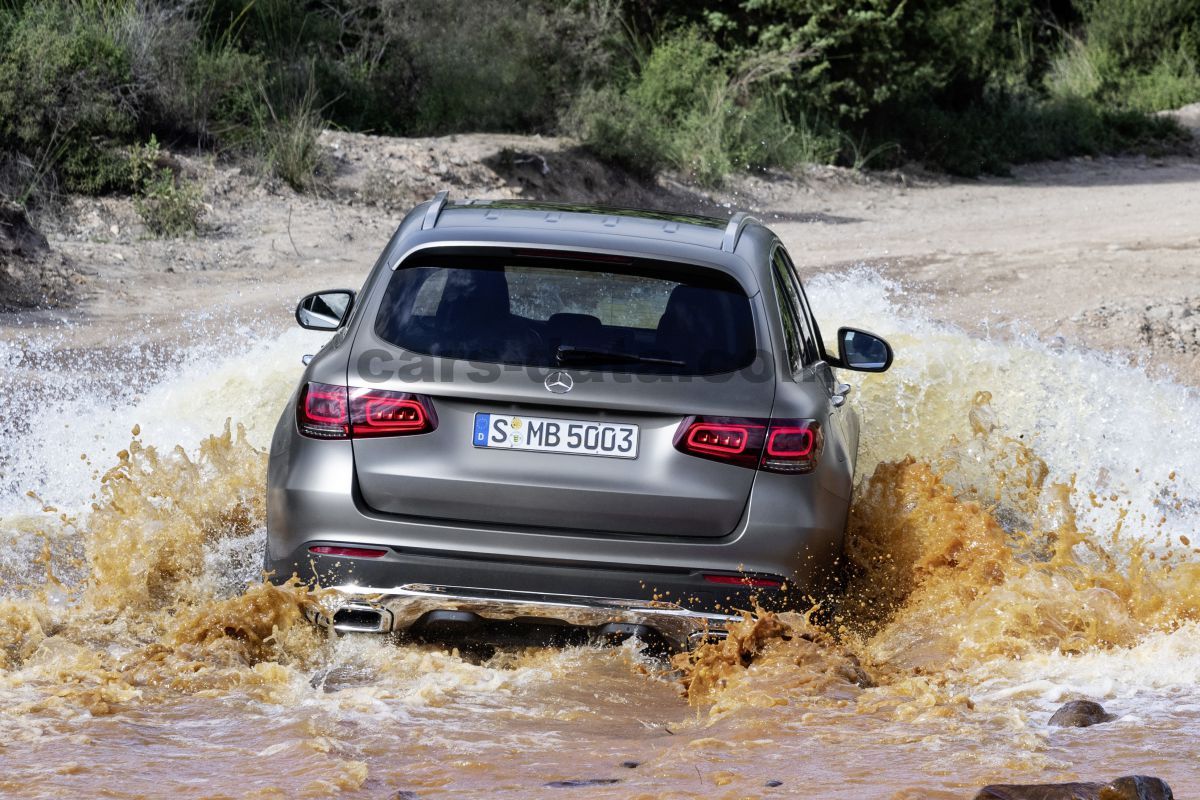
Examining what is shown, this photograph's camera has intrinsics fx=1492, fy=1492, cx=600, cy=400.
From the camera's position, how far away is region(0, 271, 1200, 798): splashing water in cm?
397

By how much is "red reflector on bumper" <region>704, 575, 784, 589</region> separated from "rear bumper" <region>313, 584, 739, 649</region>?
0.11m

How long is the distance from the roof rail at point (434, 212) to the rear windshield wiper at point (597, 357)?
0.74 meters

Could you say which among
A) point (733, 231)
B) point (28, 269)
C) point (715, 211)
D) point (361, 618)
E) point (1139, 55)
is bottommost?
point (715, 211)

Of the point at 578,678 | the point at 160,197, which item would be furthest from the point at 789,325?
the point at 160,197

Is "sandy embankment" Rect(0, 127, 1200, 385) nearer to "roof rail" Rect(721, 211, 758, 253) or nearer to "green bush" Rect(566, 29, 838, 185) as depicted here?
"green bush" Rect(566, 29, 838, 185)

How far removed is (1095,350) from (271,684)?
8.57m

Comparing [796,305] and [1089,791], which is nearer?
[1089,791]

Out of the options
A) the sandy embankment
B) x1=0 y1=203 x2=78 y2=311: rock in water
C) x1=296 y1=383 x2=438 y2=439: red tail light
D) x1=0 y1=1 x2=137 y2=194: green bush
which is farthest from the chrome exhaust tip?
x1=0 y1=1 x2=137 y2=194: green bush

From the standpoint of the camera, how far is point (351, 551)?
4547 millimetres

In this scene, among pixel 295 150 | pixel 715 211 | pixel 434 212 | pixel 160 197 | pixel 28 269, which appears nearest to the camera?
pixel 434 212

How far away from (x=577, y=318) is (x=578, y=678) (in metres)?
1.15

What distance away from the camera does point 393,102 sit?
2083 cm

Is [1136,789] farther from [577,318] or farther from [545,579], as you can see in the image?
[577,318]

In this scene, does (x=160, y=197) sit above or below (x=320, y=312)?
below
